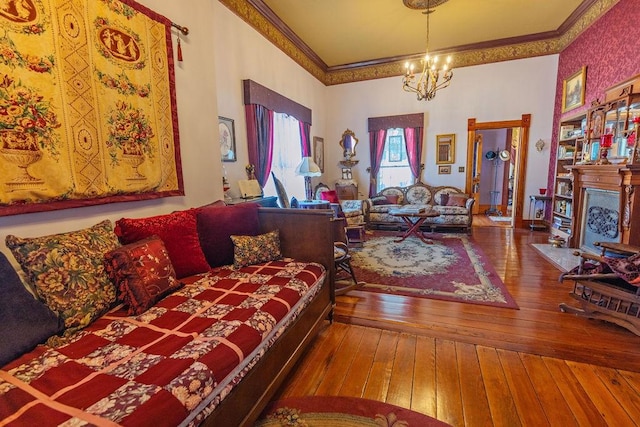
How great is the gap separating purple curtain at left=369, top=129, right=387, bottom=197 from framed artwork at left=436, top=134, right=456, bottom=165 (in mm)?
1137

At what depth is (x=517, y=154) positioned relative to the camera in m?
5.73

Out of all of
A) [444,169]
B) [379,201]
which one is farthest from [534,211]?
[379,201]

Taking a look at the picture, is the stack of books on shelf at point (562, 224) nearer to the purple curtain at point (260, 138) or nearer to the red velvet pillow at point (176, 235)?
the purple curtain at point (260, 138)

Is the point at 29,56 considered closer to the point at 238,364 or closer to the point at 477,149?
the point at 238,364

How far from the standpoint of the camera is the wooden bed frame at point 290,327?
3.98 feet

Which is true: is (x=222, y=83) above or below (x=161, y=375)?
above

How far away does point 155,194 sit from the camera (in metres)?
2.15

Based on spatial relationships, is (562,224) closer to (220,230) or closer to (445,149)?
(445,149)

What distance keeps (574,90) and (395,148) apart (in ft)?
10.0

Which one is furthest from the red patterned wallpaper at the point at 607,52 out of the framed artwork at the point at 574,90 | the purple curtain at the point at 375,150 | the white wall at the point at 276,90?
the purple curtain at the point at 375,150

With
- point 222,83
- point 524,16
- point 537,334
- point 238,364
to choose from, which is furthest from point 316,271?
point 524,16

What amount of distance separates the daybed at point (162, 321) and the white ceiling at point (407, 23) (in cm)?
337

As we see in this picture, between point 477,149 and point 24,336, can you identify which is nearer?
point 24,336

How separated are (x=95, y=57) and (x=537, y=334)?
3.47 m
